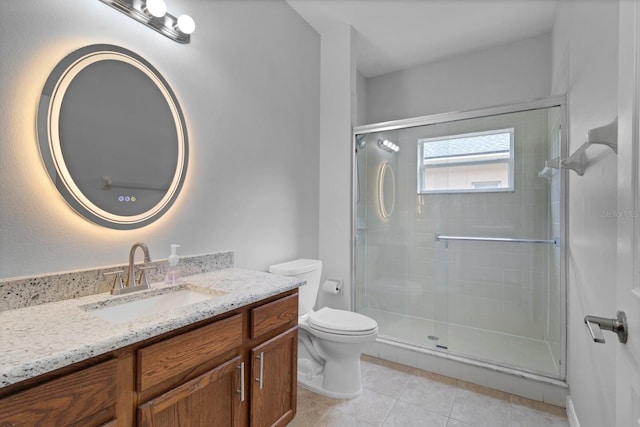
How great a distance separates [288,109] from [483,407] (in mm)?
2395

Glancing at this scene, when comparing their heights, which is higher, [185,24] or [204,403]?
[185,24]

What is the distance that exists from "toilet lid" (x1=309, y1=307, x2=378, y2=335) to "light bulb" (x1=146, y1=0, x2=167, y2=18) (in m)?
1.84

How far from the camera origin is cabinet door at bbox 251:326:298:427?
133cm

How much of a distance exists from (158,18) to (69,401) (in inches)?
61.3

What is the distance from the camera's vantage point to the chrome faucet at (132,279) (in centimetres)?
126

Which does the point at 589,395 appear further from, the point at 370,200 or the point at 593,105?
the point at 370,200

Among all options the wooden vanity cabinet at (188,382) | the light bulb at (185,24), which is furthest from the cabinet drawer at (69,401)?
the light bulb at (185,24)

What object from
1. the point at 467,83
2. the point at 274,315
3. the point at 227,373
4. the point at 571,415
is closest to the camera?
the point at 227,373

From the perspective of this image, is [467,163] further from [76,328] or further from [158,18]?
[76,328]

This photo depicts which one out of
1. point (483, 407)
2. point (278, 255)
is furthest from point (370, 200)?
point (483, 407)

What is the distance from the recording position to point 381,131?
2643 mm

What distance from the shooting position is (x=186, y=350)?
3.41ft

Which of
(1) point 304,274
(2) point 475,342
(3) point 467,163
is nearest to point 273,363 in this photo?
(1) point 304,274

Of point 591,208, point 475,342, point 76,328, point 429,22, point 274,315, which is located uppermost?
point 429,22
